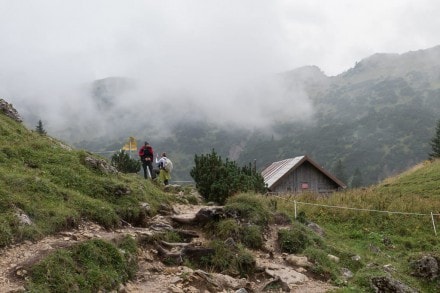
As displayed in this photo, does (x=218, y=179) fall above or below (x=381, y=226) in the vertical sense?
above

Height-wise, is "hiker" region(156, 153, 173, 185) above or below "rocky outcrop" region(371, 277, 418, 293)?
above

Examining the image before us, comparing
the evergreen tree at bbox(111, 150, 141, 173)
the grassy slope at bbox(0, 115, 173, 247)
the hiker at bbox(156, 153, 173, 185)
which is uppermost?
the evergreen tree at bbox(111, 150, 141, 173)

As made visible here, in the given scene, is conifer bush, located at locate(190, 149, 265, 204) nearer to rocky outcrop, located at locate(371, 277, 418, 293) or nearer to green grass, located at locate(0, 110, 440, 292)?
green grass, located at locate(0, 110, 440, 292)

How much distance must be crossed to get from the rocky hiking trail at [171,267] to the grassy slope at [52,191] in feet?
1.27

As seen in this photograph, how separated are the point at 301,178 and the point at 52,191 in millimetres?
33599

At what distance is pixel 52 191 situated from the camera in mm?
12242

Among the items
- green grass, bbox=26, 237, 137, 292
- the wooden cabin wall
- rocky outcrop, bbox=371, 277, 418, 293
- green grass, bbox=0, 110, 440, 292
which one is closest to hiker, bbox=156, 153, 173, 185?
green grass, bbox=0, 110, 440, 292

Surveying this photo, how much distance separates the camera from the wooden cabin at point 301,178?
42.1m

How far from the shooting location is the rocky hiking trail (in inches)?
355

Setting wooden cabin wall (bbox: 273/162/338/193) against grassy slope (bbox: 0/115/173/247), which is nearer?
grassy slope (bbox: 0/115/173/247)

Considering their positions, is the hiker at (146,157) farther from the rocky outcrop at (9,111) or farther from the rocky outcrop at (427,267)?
the rocky outcrop at (427,267)

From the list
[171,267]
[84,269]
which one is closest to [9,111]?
[171,267]

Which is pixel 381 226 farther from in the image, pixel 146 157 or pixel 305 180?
pixel 305 180

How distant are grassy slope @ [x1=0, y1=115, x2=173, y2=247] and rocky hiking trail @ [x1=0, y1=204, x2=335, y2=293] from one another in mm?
387
